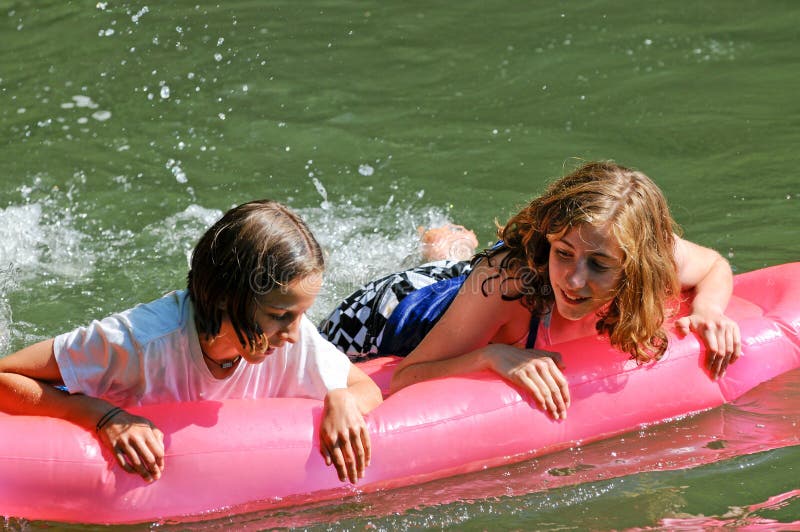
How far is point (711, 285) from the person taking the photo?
3.72 metres

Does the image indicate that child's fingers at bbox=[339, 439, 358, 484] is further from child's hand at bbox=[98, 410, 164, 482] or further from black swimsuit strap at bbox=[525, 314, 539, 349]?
black swimsuit strap at bbox=[525, 314, 539, 349]

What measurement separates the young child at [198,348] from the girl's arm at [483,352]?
0.34 metres

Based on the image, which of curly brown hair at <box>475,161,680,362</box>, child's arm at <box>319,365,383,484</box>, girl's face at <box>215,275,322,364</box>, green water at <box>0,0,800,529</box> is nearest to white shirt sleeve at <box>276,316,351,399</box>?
child's arm at <box>319,365,383,484</box>

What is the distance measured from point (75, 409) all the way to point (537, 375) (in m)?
1.35

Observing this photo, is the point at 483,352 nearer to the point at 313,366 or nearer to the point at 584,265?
the point at 584,265

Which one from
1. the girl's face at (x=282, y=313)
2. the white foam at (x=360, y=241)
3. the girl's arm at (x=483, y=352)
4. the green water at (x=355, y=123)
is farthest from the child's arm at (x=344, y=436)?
the green water at (x=355, y=123)

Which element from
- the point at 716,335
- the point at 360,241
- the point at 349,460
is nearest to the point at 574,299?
the point at 716,335

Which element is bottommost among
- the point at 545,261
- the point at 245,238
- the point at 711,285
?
the point at 711,285

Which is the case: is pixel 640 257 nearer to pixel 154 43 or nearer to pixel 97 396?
pixel 97 396

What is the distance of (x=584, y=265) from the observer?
3215mm

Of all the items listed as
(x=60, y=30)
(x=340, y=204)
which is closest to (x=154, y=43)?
(x=60, y=30)

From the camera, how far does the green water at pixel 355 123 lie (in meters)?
5.07

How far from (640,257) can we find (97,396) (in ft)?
5.36

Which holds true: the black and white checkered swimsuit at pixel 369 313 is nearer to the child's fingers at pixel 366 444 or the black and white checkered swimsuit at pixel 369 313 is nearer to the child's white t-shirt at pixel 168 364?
the child's white t-shirt at pixel 168 364
